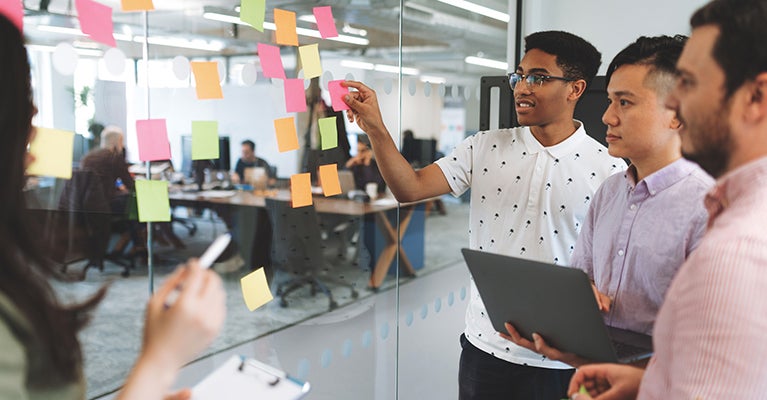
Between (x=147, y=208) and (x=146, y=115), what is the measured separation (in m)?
0.57

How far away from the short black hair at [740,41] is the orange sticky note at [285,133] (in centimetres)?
147

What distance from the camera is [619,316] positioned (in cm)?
149

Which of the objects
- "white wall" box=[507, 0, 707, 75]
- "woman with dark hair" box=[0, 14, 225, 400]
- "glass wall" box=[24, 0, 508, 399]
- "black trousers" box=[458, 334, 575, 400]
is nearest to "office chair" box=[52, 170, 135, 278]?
"glass wall" box=[24, 0, 508, 399]

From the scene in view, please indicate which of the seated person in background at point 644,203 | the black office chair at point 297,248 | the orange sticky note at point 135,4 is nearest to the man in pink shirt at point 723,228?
the seated person in background at point 644,203

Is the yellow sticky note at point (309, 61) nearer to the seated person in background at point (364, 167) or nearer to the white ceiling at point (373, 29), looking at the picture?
the white ceiling at point (373, 29)

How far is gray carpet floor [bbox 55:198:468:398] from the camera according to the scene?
2.75 m

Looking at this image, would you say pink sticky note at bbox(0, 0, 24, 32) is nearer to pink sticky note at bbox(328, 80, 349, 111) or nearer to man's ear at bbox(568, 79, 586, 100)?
pink sticky note at bbox(328, 80, 349, 111)

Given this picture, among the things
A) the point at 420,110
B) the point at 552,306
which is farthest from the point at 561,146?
the point at 420,110

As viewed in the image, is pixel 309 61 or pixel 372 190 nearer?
pixel 309 61

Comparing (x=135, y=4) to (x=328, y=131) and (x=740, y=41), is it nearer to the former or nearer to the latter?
(x=328, y=131)

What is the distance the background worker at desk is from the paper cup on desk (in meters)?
2.58

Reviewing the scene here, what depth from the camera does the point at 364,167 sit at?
4.55m

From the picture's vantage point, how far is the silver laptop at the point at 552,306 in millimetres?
1255

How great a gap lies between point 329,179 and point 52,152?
120 cm
